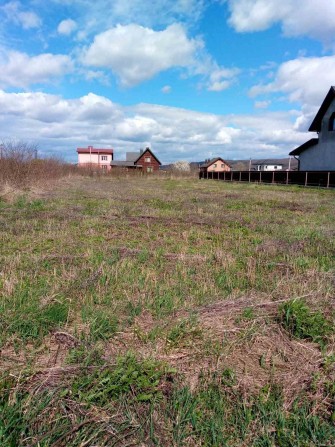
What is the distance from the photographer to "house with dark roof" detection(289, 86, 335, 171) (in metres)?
29.4

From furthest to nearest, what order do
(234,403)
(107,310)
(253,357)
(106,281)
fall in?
(106,281) < (107,310) < (253,357) < (234,403)

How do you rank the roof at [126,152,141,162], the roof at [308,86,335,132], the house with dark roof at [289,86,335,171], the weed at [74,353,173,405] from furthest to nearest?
the roof at [126,152,141,162]
the house with dark roof at [289,86,335,171]
the roof at [308,86,335,132]
the weed at [74,353,173,405]

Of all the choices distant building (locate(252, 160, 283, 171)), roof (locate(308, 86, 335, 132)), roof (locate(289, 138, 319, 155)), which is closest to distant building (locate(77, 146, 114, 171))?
distant building (locate(252, 160, 283, 171))

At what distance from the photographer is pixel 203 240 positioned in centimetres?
730

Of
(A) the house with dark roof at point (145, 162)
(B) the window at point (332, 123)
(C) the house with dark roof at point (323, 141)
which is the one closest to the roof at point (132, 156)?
(A) the house with dark roof at point (145, 162)

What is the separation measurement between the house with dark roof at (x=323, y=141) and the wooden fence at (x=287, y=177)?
272 centimetres

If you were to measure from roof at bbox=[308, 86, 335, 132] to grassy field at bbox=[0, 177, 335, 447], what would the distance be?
93.6ft

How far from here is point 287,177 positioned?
3222cm

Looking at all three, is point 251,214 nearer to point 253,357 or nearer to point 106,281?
point 106,281

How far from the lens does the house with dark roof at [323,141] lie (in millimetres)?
29375

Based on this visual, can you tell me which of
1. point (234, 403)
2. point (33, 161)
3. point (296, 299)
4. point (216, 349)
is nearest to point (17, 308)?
point (216, 349)

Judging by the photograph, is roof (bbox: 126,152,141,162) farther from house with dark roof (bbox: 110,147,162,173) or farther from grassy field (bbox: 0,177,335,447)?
grassy field (bbox: 0,177,335,447)

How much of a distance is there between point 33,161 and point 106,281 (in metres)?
18.8

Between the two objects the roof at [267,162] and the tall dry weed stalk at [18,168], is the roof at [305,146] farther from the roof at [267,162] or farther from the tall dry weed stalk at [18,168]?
the roof at [267,162]
